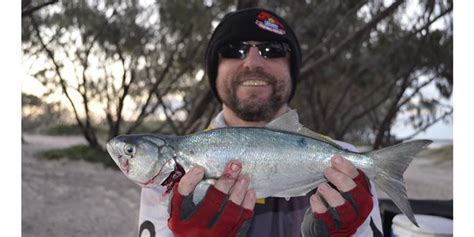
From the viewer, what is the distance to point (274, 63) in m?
3.00

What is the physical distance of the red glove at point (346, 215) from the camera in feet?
7.64

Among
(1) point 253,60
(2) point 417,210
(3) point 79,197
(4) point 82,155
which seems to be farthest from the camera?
(4) point 82,155

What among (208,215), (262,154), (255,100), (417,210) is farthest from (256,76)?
(417,210)

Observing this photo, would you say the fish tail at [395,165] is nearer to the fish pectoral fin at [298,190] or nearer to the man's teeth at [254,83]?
the fish pectoral fin at [298,190]

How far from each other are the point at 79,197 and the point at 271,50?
762cm

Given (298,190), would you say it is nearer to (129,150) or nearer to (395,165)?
(395,165)

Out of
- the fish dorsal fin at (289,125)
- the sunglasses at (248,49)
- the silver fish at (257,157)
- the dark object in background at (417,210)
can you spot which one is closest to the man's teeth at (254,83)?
the sunglasses at (248,49)

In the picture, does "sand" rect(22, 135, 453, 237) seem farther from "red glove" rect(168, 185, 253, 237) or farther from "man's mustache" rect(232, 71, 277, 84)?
"red glove" rect(168, 185, 253, 237)

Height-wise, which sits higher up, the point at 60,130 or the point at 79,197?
the point at 60,130

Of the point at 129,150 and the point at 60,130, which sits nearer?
the point at 129,150

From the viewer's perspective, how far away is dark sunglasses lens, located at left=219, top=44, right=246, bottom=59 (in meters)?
3.02

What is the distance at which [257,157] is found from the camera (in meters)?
2.17

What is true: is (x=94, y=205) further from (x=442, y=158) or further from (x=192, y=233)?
(x=442, y=158)

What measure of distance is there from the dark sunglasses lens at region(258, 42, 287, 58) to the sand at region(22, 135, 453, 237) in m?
5.51
